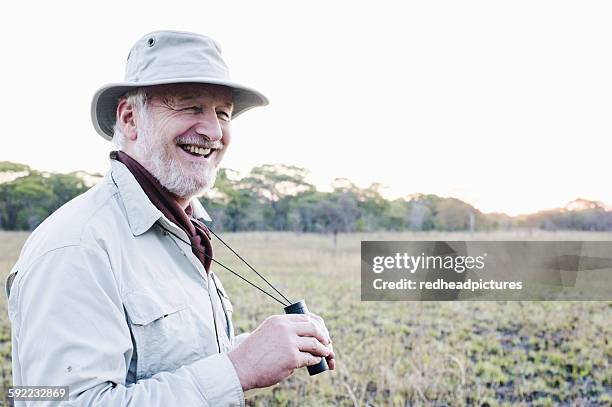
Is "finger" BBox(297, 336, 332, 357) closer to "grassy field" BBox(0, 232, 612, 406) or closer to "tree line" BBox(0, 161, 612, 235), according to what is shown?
"grassy field" BBox(0, 232, 612, 406)

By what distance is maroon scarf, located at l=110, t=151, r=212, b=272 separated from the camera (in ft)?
5.17

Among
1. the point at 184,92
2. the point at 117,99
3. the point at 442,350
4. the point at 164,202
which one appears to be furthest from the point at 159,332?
the point at 442,350

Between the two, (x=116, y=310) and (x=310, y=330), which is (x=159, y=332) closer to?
(x=116, y=310)

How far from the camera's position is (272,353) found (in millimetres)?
1299

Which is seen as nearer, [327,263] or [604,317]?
[604,317]

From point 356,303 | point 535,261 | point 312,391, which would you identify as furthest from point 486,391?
point 535,261

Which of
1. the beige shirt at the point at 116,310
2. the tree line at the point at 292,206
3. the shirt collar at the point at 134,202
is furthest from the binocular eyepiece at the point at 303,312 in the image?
→ the tree line at the point at 292,206

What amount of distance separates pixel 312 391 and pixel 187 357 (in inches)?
143

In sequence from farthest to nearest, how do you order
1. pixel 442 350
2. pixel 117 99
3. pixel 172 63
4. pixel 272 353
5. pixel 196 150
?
pixel 442 350, pixel 117 99, pixel 196 150, pixel 172 63, pixel 272 353

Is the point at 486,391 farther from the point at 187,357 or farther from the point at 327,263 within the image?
the point at 327,263

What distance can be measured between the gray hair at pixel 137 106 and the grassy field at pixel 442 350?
5.01 feet

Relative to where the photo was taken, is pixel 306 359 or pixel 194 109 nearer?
pixel 306 359

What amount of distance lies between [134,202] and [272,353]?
53 cm

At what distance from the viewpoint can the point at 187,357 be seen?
4.59ft
